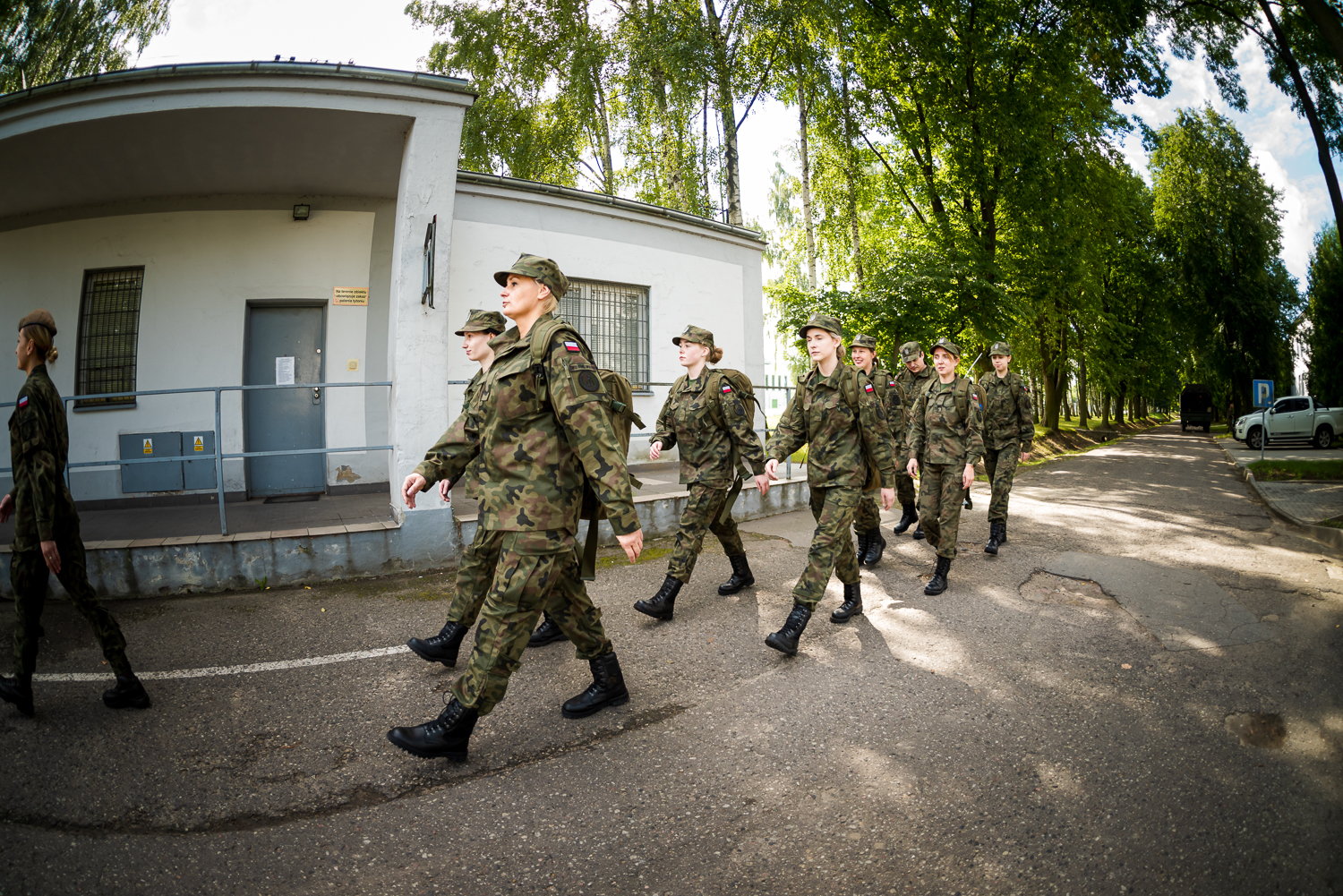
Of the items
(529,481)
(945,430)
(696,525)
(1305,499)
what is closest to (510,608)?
(529,481)

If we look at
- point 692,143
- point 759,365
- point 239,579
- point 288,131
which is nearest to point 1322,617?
point 759,365

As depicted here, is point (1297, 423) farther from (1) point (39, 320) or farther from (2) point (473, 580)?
(1) point (39, 320)

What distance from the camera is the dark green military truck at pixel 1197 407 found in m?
37.8

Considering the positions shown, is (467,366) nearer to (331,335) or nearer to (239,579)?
(331,335)

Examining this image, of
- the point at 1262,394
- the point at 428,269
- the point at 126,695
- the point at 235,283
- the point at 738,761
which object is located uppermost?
the point at 235,283

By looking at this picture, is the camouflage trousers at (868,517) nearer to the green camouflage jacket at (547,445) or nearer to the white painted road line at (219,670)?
the green camouflage jacket at (547,445)

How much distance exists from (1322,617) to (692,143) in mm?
17678

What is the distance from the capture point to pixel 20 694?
3678mm

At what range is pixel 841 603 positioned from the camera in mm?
5414

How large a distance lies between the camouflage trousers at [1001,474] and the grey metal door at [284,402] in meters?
8.50

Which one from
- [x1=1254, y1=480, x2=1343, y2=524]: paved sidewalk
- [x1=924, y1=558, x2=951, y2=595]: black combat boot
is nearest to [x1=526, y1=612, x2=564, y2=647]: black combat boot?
[x1=924, y1=558, x2=951, y2=595]: black combat boot

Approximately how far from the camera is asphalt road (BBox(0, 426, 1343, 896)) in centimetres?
242

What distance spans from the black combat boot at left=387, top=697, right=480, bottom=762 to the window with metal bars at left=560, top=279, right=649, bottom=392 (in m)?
8.22

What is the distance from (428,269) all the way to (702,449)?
3.64 meters
